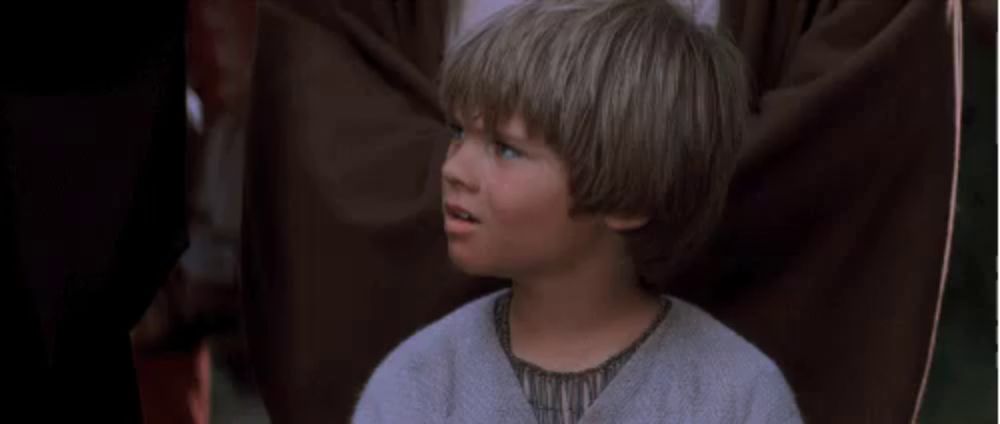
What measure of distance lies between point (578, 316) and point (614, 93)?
193 millimetres

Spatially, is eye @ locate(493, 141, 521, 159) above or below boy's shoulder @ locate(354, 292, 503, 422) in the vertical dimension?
above

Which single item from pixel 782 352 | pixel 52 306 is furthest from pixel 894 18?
pixel 52 306

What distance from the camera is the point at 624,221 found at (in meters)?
1.17

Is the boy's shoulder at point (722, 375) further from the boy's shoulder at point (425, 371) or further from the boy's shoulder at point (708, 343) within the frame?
the boy's shoulder at point (425, 371)

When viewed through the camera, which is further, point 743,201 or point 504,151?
point 743,201

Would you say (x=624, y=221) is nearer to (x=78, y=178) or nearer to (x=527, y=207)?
(x=527, y=207)

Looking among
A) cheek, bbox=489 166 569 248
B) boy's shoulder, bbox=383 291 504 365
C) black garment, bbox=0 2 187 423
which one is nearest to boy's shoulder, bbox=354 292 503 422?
boy's shoulder, bbox=383 291 504 365

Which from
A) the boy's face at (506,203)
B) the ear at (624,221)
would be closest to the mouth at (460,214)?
the boy's face at (506,203)

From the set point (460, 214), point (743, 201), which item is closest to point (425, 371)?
point (460, 214)

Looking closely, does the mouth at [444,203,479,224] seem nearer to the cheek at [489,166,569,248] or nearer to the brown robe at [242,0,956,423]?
the cheek at [489,166,569,248]

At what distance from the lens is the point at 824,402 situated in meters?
1.43

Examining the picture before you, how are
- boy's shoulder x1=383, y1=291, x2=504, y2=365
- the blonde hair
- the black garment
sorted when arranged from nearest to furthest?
the blonde hair, boy's shoulder x1=383, y1=291, x2=504, y2=365, the black garment

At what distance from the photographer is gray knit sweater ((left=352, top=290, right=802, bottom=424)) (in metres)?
1.16

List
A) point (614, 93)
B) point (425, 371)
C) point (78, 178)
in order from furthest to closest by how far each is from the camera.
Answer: point (78, 178), point (425, 371), point (614, 93)
